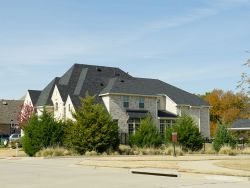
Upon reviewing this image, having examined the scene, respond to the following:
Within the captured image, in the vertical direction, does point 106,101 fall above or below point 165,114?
above

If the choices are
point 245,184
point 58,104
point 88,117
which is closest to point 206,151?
point 88,117

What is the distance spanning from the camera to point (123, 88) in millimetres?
58750

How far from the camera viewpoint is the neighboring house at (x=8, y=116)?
271ft

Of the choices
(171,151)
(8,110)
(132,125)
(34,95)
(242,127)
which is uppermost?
(34,95)

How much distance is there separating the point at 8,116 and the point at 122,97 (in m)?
32.9

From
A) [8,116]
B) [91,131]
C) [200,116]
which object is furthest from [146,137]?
[8,116]

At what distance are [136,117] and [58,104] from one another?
10.2m

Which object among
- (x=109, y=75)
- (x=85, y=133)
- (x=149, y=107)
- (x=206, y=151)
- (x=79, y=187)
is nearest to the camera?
(x=79, y=187)

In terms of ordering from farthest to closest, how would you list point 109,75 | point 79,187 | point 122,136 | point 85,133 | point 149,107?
1. point 109,75
2. point 149,107
3. point 122,136
4. point 85,133
5. point 79,187

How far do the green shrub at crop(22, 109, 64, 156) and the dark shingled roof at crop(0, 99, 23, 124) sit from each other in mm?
44869

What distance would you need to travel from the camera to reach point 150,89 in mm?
62438

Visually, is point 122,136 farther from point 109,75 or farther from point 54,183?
point 54,183

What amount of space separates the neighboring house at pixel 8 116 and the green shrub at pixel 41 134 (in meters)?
44.4

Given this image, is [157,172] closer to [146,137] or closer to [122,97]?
[146,137]
